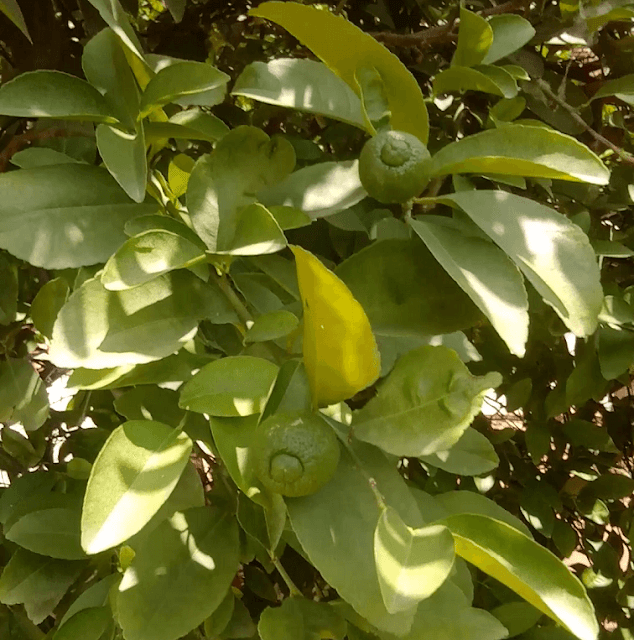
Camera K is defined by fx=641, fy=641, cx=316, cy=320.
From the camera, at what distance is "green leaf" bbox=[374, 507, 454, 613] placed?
0.25m

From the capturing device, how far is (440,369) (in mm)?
301

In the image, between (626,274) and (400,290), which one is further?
(626,274)

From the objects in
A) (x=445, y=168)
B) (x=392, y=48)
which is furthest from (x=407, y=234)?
(x=392, y=48)

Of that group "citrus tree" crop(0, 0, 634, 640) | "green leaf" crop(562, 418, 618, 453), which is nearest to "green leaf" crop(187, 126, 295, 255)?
"citrus tree" crop(0, 0, 634, 640)

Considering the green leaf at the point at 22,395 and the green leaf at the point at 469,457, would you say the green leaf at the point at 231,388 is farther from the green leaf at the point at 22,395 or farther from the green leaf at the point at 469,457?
the green leaf at the point at 22,395

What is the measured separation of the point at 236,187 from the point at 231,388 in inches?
5.0

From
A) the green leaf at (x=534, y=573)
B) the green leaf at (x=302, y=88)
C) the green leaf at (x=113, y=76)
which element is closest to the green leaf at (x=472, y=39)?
the green leaf at (x=302, y=88)

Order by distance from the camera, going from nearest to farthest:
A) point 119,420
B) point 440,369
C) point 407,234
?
point 440,369
point 407,234
point 119,420

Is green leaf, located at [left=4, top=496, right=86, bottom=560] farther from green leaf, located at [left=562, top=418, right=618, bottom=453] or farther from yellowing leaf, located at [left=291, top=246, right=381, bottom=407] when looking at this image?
green leaf, located at [left=562, top=418, right=618, bottom=453]

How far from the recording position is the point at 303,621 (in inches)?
16.8

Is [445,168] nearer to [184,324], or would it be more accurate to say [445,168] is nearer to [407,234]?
[407,234]

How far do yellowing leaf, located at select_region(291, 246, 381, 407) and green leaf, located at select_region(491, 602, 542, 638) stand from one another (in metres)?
0.35

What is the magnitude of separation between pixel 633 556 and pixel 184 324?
79 cm

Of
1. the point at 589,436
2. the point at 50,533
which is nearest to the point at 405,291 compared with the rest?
the point at 50,533
